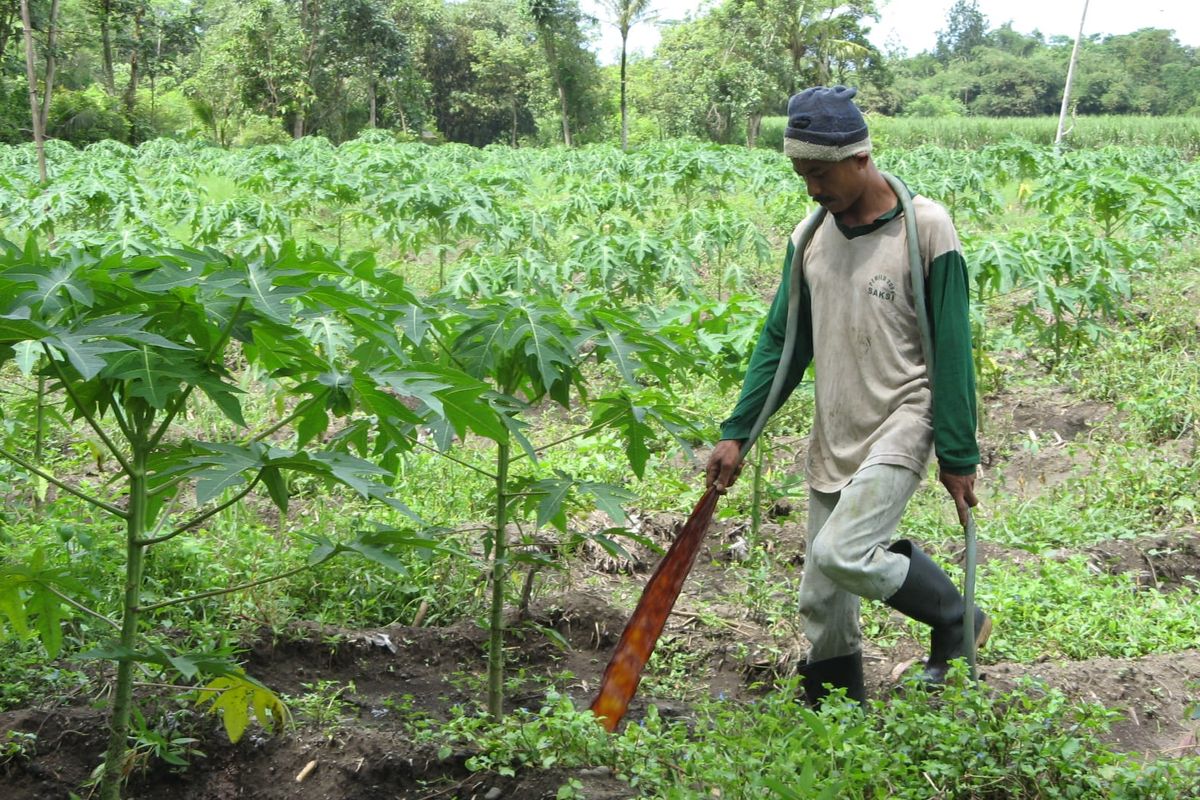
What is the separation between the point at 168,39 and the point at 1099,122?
1178 inches

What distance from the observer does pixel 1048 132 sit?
1601 inches

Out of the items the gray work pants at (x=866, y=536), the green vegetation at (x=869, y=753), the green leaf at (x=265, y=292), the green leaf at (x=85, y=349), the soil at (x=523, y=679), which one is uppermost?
the green leaf at (x=265, y=292)

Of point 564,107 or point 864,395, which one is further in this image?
point 564,107

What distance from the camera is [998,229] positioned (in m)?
14.2

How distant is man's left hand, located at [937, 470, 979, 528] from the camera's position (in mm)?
3068

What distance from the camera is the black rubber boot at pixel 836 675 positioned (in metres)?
3.36

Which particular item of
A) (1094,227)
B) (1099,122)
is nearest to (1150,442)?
(1094,227)

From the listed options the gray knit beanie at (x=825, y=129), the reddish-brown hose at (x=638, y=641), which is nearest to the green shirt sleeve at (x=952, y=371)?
the gray knit beanie at (x=825, y=129)

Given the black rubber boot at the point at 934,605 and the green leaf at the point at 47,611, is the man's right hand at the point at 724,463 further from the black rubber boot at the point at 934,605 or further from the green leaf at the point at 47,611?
the green leaf at the point at 47,611

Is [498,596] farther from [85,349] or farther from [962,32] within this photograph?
[962,32]

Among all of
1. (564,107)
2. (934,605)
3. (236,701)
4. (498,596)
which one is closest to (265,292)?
(236,701)

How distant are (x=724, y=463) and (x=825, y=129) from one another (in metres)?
0.97

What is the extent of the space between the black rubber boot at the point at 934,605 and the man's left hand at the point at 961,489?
0.73 feet

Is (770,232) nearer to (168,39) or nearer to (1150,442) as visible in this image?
(1150,442)
